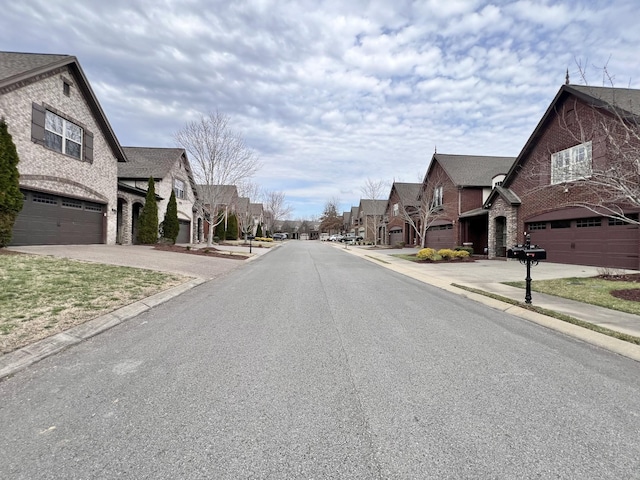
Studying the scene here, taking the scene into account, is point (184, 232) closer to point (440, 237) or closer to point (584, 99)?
point (440, 237)

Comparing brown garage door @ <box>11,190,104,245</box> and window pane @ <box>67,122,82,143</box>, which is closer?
brown garage door @ <box>11,190,104,245</box>

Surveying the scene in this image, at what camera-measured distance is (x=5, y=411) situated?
281 centimetres

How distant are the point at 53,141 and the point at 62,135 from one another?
27.1 inches

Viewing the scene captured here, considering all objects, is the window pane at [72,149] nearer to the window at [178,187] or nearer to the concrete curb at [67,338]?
the window at [178,187]

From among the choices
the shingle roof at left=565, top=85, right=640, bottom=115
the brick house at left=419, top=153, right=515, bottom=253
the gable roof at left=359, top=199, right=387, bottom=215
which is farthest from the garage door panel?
the gable roof at left=359, top=199, right=387, bottom=215

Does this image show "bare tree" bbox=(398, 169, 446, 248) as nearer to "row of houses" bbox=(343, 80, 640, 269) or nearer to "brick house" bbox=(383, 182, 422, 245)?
"row of houses" bbox=(343, 80, 640, 269)

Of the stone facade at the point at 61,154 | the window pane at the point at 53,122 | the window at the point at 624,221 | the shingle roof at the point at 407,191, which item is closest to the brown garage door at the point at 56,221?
the stone facade at the point at 61,154

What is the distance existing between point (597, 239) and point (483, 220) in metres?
11.3

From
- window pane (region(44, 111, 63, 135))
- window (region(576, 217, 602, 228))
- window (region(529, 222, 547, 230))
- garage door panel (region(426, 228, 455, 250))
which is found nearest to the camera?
window (region(576, 217, 602, 228))

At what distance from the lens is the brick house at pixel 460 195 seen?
2650cm

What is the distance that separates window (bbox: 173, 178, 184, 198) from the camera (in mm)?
28281

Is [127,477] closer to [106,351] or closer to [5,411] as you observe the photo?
[5,411]

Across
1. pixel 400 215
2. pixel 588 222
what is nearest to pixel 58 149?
pixel 588 222

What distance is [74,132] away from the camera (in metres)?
17.1
